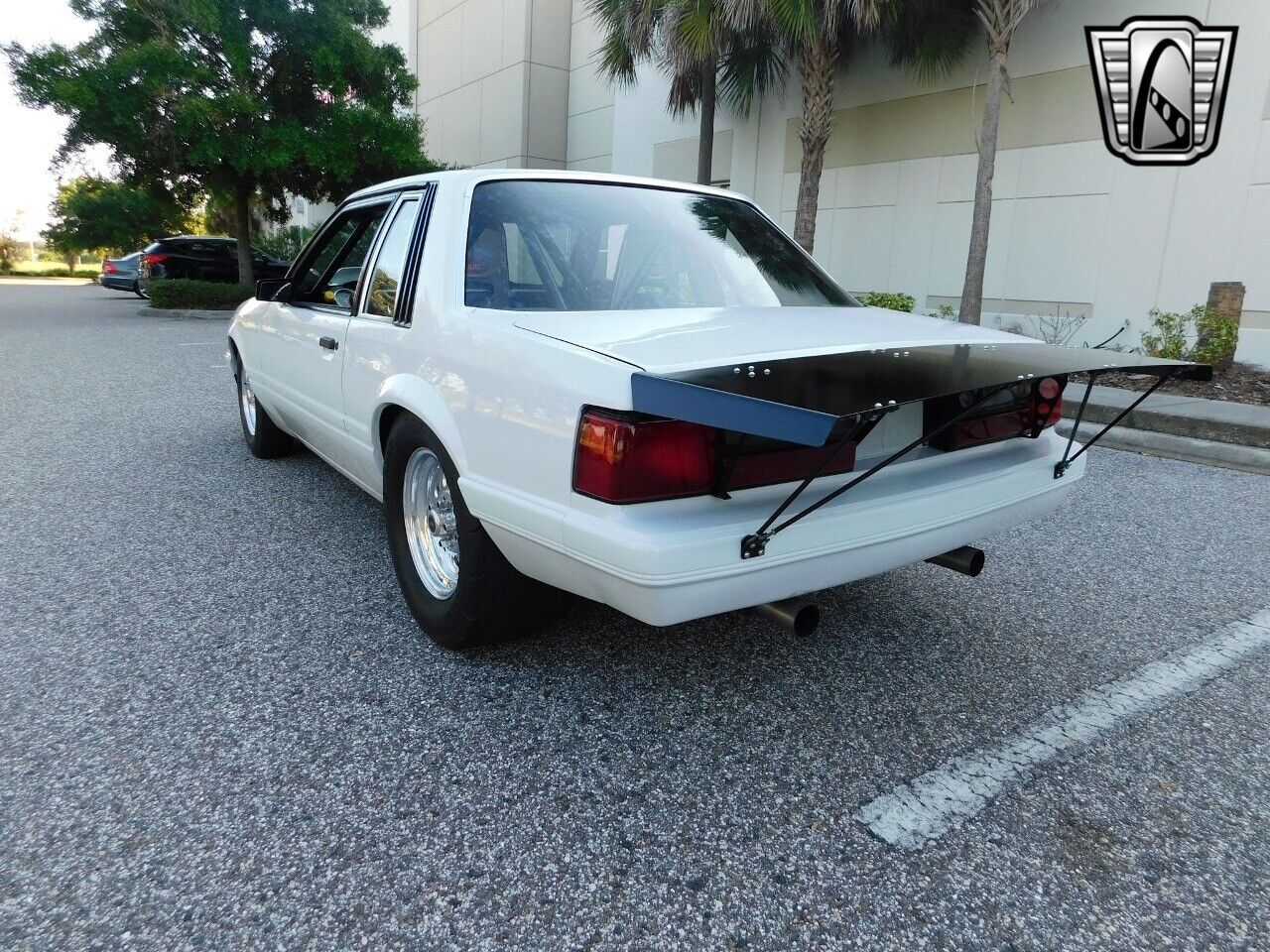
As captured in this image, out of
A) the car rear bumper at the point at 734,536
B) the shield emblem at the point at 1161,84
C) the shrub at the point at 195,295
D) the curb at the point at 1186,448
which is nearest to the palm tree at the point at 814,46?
the shield emblem at the point at 1161,84

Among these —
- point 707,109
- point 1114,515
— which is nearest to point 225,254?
point 707,109

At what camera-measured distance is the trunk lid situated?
6.87ft

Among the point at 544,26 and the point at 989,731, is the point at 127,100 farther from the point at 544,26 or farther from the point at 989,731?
the point at 989,731

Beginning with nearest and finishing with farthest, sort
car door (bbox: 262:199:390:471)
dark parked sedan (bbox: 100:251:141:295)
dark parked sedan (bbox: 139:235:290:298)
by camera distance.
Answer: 1. car door (bbox: 262:199:390:471)
2. dark parked sedan (bbox: 139:235:290:298)
3. dark parked sedan (bbox: 100:251:141:295)

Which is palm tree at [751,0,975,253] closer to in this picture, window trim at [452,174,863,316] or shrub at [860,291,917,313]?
shrub at [860,291,917,313]

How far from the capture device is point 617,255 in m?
3.01

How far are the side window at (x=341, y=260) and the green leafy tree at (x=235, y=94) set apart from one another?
15423mm

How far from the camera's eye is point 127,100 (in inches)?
659

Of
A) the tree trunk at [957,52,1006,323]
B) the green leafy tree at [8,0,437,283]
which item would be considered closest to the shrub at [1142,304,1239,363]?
the tree trunk at [957,52,1006,323]

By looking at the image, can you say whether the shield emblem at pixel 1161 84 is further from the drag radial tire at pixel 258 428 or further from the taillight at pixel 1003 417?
the drag radial tire at pixel 258 428

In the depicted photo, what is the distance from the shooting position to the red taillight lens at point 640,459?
200 centimetres

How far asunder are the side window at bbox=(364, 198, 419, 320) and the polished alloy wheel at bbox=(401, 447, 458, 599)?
58cm

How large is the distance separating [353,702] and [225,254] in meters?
23.2

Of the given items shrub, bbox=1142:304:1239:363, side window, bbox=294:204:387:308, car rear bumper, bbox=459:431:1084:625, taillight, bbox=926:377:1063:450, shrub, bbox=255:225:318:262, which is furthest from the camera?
shrub, bbox=255:225:318:262
